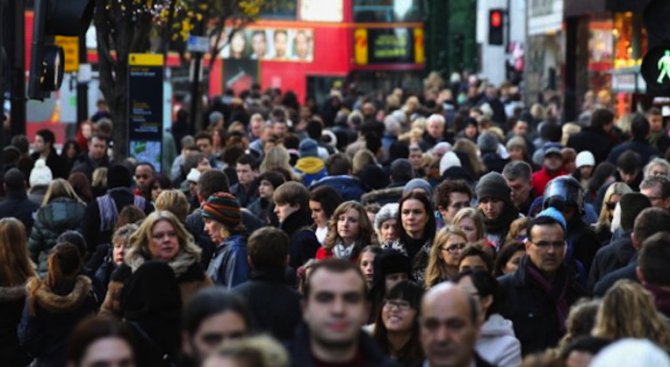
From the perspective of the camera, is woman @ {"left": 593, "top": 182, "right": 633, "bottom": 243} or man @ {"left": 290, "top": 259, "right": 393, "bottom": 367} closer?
man @ {"left": 290, "top": 259, "right": 393, "bottom": 367}

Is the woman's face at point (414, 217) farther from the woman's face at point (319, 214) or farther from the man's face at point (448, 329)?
the man's face at point (448, 329)

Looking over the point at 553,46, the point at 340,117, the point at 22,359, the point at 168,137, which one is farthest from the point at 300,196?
the point at 553,46

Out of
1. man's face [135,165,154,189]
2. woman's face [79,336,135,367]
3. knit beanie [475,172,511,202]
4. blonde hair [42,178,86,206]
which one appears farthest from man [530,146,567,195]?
woman's face [79,336,135,367]

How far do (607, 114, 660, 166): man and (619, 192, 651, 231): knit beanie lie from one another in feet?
27.3

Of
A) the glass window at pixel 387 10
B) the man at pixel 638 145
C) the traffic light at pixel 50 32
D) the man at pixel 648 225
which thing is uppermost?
the glass window at pixel 387 10

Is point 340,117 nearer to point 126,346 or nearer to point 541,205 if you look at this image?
point 541,205

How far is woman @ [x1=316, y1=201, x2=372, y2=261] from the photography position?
1458cm

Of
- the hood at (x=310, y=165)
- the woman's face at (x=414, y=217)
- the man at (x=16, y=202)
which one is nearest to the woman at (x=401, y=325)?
the woman's face at (x=414, y=217)

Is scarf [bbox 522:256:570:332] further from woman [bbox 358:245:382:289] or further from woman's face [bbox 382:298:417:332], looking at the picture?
woman's face [bbox 382:298:417:332]

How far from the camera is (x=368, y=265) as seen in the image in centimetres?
1280

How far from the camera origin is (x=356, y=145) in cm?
2422

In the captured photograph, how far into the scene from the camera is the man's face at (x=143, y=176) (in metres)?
19.9

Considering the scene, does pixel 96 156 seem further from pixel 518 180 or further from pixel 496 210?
pixel 496 210

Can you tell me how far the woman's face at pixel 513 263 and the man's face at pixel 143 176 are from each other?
733cm
